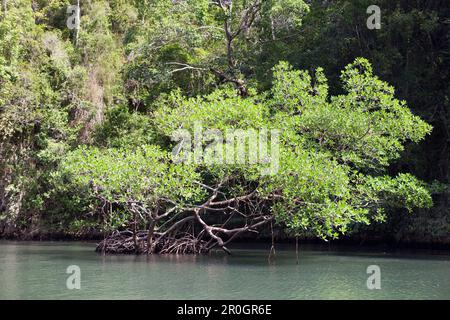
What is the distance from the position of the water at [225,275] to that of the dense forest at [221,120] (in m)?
1.20

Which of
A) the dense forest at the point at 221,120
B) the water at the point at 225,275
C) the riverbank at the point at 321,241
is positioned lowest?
the water at the point at 225,275

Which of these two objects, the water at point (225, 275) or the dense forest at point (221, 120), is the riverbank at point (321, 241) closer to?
the dense forest at point (221, 120)

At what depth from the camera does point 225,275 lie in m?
15.6

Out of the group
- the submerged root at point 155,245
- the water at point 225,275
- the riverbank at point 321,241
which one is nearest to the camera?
the water at point 225,275

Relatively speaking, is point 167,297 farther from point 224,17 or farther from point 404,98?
point 224,17

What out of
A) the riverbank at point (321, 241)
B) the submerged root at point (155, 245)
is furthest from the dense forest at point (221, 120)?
the riverbank at point (321, 241)

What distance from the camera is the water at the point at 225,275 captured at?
42.5 ft

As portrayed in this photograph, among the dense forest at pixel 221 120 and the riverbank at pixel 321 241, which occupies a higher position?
the dense forest at pixel 221 120

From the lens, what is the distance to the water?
510 inches

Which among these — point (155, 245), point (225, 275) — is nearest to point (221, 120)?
point (155, 245)

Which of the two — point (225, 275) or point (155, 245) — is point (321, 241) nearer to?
point (155, 245)

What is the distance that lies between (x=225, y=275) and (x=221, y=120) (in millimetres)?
5202

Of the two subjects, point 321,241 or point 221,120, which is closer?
point 221,120

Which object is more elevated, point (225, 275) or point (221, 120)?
point (221, 120)
